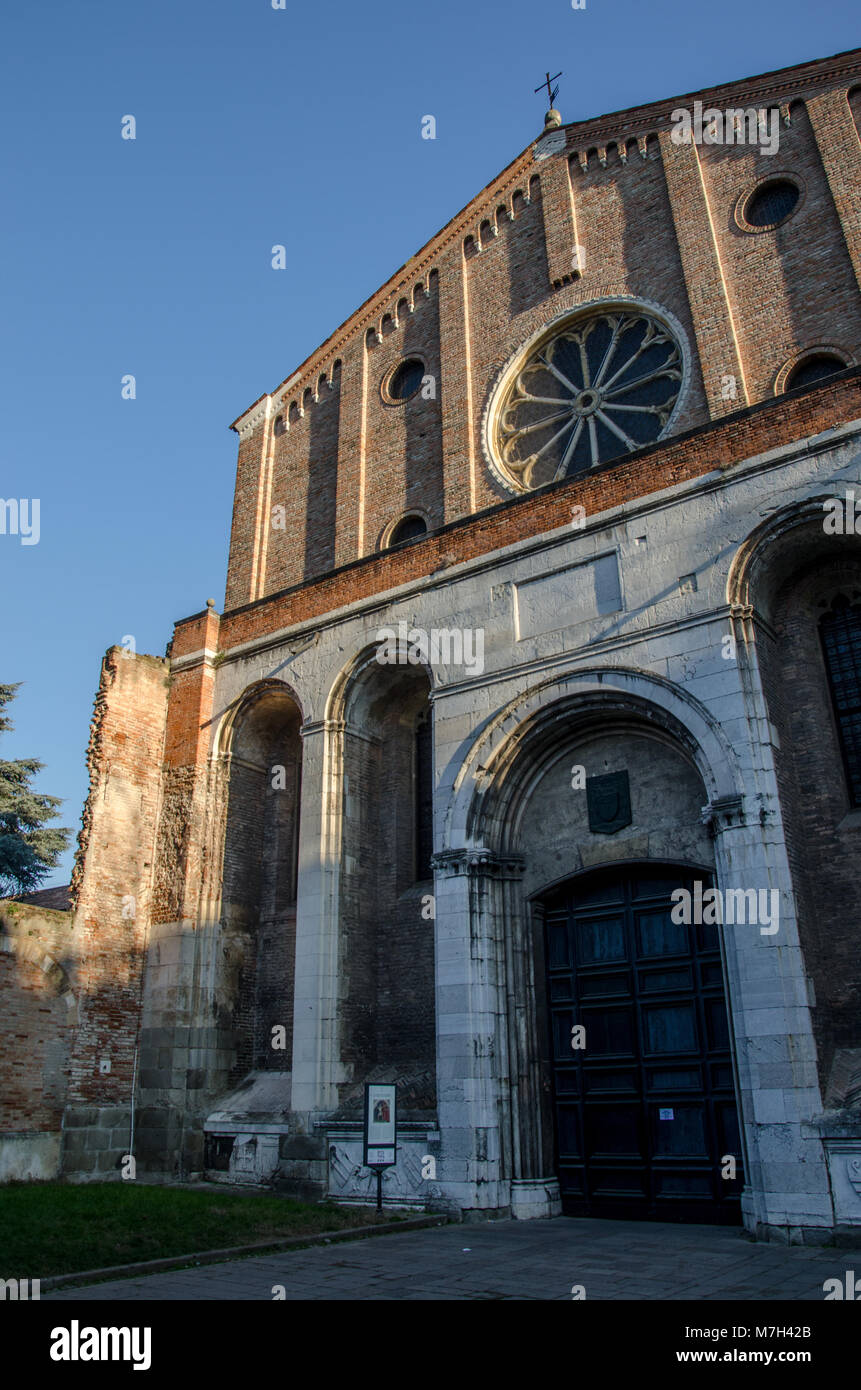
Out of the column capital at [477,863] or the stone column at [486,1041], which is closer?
the stone column at [486,1041]

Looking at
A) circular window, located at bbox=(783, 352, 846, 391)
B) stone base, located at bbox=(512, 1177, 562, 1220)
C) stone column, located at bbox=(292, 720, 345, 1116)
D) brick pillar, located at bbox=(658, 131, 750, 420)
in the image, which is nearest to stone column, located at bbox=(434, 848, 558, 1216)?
stone base, located at bbox=(512, 1177, 562, 1220)

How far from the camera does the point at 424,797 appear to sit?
647 inches

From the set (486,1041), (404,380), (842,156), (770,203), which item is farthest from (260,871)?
(842,156)

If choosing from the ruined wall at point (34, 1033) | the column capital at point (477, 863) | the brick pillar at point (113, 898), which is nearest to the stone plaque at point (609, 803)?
the column capital at point (477, 863)

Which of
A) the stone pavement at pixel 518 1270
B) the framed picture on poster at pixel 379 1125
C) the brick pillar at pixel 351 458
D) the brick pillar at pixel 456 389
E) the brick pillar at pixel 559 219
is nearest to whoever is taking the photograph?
the stone pavement at pixel 518 1270

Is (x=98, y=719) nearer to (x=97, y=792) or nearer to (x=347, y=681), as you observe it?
(x=97, y=792)

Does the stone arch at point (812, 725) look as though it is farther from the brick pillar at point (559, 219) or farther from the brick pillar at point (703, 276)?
the brick pillar at point (559, 219)

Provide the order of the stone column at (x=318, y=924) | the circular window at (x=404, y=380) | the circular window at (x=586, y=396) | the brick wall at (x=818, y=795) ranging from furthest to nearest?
the circular window at (x=404, y=380), the circular window at (x=586, y=396), the stone column at (x=318, y=924), the brick wall at (x=818, y=795)

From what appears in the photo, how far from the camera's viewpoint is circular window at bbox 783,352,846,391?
1439 centimetres

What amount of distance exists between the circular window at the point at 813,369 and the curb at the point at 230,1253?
39.3ft

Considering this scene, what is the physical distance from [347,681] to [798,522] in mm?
7357

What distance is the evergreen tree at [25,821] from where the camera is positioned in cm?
2856

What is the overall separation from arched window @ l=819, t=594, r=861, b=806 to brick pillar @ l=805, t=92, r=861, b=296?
16.4 feet

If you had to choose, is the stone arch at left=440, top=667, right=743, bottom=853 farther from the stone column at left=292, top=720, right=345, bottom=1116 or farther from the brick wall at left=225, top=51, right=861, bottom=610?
the brick wall at left=225, top=51, right=861, bottom=610
